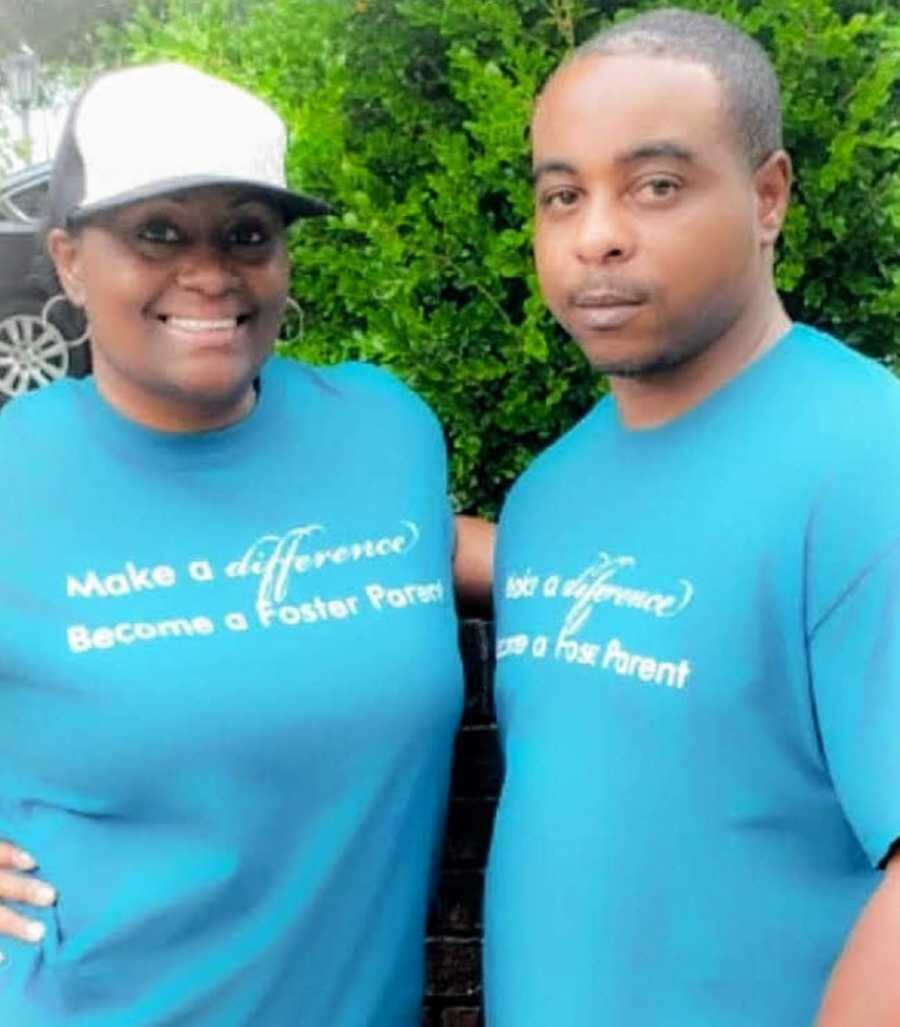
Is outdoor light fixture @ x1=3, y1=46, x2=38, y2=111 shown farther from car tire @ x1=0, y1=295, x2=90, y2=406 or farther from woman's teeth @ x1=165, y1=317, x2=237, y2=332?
woman's teeth @ x1=165, y1=317, x2=237, y2=332

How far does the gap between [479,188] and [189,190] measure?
2.63 feet

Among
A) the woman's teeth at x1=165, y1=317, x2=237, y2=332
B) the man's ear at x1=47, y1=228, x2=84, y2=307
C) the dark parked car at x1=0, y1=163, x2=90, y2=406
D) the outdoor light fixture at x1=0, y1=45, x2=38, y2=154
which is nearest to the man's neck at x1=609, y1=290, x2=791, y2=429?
the woman's teeth at x1=165, y1=317, x2=237, y2=332

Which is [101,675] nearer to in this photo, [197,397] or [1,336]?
[197,397]

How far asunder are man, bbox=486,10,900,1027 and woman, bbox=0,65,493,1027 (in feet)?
0.79

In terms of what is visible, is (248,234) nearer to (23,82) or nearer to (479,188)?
(479,188)

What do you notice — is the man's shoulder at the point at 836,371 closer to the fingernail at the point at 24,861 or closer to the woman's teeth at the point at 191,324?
the woman's teeth at the point at 191,324

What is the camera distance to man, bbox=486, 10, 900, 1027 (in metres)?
1.84

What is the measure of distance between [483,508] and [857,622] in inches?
56.5

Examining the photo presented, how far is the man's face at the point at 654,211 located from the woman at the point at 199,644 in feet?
1.66

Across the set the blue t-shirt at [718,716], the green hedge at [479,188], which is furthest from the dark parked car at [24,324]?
the blue t-shirt at [718,716]

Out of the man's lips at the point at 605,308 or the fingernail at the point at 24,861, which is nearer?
the man's lips at the point at 605,308

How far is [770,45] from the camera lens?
9.68ft

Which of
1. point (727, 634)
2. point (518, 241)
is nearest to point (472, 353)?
point (518, 241)

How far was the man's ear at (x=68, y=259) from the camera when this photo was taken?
8.10 ft
